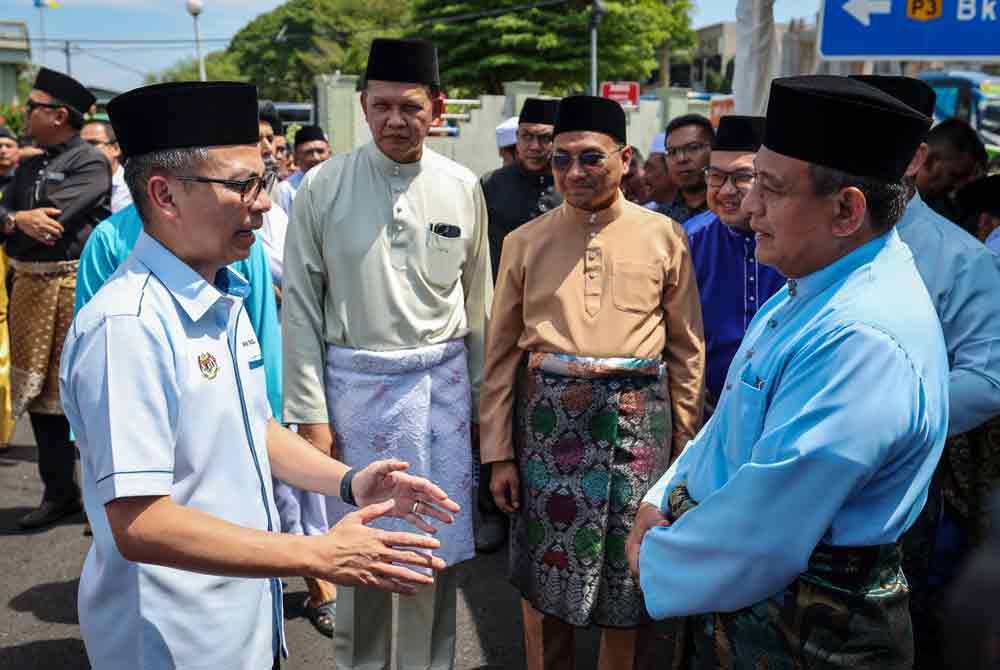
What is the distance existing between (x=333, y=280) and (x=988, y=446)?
2.28 meters

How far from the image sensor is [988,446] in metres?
2.94

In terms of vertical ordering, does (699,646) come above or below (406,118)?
below

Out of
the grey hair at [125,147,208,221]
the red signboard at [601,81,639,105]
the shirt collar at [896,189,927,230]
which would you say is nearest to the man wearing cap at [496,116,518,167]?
the shirt collar at [896,189,927,230]

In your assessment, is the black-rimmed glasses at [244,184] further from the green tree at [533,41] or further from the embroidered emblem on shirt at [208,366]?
the green tree at [533,41]

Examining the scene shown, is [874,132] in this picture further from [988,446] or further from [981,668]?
[988,446]

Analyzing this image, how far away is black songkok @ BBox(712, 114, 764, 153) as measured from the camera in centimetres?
320

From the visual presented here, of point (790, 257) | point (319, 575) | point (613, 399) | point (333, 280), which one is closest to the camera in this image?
point (319, 575)

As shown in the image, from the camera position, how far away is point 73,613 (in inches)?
153

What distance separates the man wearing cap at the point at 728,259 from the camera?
3.21m

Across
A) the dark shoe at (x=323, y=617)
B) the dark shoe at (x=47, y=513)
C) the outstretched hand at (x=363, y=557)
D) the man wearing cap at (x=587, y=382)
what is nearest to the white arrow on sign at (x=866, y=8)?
the man wearing cap at (x=587, y=382)

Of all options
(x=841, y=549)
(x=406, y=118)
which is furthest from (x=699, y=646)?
(x=406, y=118)

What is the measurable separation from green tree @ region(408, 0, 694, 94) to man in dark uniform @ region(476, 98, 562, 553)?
3017 cm

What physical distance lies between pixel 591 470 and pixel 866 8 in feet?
7.75

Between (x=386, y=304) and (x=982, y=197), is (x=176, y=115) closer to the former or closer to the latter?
(x=386, y=304)
